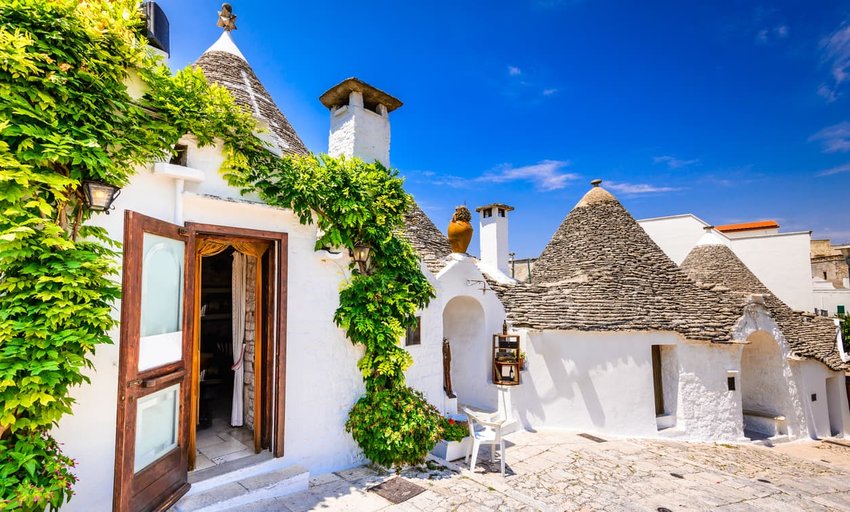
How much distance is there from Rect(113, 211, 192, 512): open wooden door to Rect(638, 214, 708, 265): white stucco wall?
24.2 meters

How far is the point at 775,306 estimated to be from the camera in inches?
610

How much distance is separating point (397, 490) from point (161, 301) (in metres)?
4.06

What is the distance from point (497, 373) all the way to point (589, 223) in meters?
7.66

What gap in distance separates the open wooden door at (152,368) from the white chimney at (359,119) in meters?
4.21

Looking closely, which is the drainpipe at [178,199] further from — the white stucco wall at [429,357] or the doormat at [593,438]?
the doormat at [593,438]

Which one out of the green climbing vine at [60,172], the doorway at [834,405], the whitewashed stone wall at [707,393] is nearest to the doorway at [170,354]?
the green climbing vine at [60,172]

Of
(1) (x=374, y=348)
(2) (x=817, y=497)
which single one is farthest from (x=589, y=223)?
(1) (x=374, y=348)

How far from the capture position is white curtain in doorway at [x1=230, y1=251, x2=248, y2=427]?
21.0 ft

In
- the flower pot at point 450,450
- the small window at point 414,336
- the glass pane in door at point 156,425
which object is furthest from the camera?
the small window at point 414,336

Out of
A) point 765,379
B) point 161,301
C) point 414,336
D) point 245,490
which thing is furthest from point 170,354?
point 765,379

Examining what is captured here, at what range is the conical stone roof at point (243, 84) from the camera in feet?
22.6

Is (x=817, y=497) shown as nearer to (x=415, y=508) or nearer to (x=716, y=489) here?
(x=716, y=489)

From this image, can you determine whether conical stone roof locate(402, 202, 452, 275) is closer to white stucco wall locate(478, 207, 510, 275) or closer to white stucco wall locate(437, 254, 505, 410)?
white stucco wall locate(437, 254, 505, 410)

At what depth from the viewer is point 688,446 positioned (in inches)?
374
